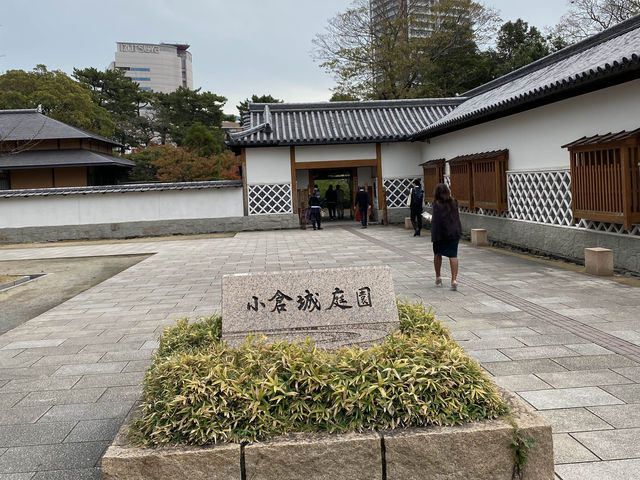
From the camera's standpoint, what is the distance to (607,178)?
9.61m

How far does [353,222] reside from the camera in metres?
25.0

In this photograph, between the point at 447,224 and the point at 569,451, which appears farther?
the point at 447,224

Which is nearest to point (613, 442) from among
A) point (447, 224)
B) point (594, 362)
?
point (594, 362)

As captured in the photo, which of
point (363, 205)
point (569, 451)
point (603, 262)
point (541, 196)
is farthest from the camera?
point (363, 205)

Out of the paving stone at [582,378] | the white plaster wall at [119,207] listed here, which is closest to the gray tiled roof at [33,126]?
the white plaster wall at [119,207]

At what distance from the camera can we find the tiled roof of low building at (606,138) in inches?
351

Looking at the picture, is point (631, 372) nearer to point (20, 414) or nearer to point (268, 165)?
point (20, 414)

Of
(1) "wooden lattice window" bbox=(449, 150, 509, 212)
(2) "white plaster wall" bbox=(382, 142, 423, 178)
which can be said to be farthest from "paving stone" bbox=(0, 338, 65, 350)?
(2) "white plaster wall" bbox=(382, 142, 423, 178)

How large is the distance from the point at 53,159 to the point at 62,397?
2660cm

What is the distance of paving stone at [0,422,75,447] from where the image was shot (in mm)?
3797

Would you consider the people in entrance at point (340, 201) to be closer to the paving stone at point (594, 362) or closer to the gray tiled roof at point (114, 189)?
the gray tiled roof at point (114, 189)

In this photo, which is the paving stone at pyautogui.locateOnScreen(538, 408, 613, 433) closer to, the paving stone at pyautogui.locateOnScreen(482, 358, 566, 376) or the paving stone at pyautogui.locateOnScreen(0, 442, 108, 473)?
the paving stone at pyautogui.locateOnScreen(482, 358, 566, 376)

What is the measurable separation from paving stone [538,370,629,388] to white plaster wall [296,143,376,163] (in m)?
18.6

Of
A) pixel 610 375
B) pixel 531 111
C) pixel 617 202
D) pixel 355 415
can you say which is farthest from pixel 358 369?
pixel 531 111
